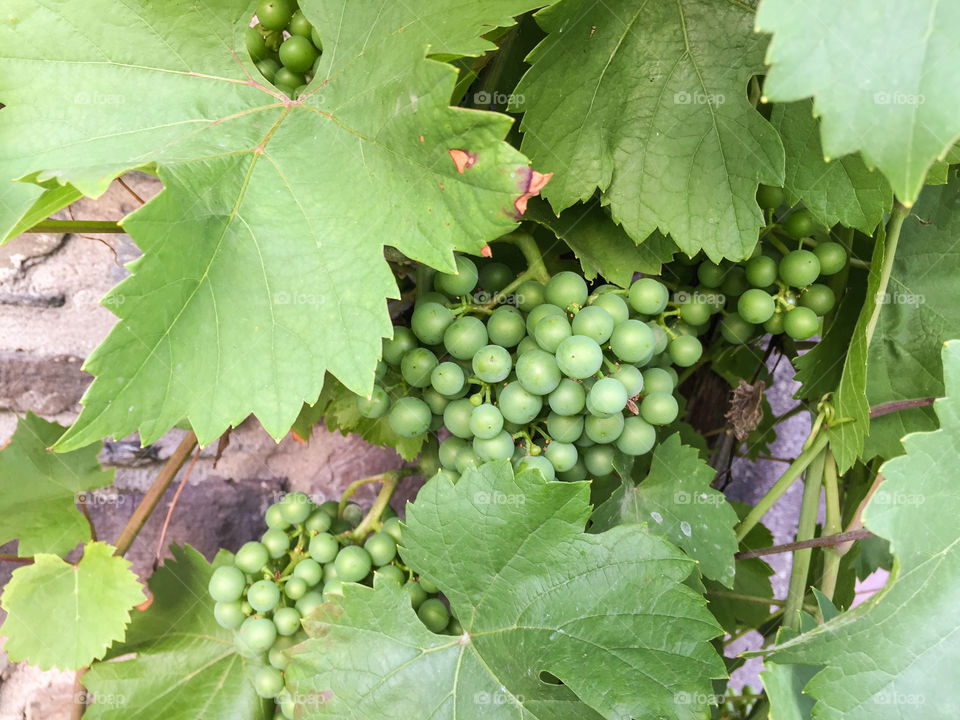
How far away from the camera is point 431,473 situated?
2.86 ft

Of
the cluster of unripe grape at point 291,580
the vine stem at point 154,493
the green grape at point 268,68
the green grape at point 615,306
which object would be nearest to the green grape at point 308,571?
the cluster of unripe grape at point 291,580

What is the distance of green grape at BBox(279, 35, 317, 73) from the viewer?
0.73 metres

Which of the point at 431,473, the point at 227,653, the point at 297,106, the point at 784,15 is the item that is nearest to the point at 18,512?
the point at 227,653

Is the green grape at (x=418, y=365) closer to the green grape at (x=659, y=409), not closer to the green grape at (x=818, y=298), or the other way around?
the green grape at (x=659, y=409)

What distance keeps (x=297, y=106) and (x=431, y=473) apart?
0.46m

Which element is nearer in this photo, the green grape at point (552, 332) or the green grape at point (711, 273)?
the green grape at point (552, 332)

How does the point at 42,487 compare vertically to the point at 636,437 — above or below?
below

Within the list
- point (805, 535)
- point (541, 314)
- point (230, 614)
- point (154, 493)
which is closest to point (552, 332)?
point (541, 314)

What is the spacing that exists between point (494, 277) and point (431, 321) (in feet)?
0.36

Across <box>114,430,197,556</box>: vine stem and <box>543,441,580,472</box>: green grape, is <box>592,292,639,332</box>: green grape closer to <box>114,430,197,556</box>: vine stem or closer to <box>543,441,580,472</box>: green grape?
<box>543,441,580,472</box>: green grape

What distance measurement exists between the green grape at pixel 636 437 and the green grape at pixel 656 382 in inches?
1.6

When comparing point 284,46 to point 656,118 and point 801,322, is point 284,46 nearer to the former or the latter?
point 656,118

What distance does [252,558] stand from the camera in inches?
33.8

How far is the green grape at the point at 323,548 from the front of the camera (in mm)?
844
